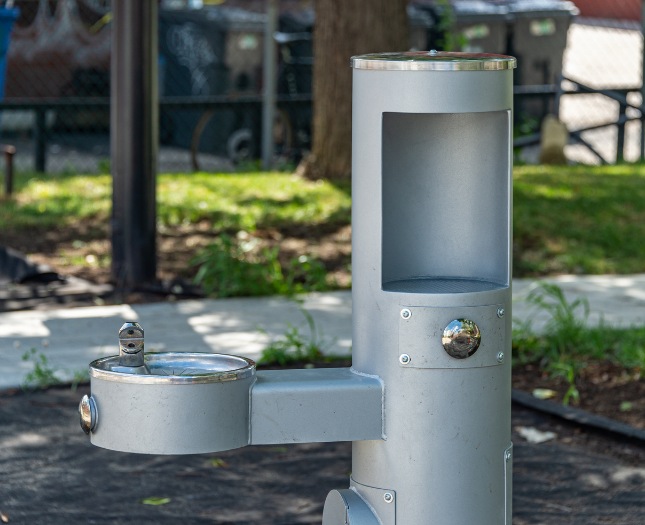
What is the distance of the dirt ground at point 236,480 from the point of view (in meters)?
3.21

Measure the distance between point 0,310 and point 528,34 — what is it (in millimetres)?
9339

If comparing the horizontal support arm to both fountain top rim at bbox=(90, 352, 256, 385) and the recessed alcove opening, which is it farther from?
the recessed alcove opening

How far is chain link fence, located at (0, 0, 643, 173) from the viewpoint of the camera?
459 inches

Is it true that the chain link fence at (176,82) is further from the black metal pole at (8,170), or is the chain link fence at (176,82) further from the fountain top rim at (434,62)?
the fountain top rim at (434,62)

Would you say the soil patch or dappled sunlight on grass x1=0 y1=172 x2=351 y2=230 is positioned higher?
dappled sunlight on grass x1=0 y1=172 x2=351 y2=230

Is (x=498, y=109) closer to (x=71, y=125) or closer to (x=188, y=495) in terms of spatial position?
(x=188, y=495)

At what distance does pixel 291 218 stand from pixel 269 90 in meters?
3.04

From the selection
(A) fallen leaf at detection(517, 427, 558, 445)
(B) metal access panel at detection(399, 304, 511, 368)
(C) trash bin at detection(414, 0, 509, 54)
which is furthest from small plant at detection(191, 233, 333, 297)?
(C) trash bin at detection(414, 0, 509, 54)

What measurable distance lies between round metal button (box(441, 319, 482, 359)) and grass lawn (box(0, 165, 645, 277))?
15.4 feet

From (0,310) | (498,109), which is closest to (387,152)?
→ (498,109)

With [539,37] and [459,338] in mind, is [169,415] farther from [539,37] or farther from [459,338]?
[539,37]

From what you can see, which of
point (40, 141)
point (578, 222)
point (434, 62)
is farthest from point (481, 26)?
point (434, 62)

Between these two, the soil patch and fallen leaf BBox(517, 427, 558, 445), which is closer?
fallen leaf BBox(517, 427, 558, 445)

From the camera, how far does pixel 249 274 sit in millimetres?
6074
